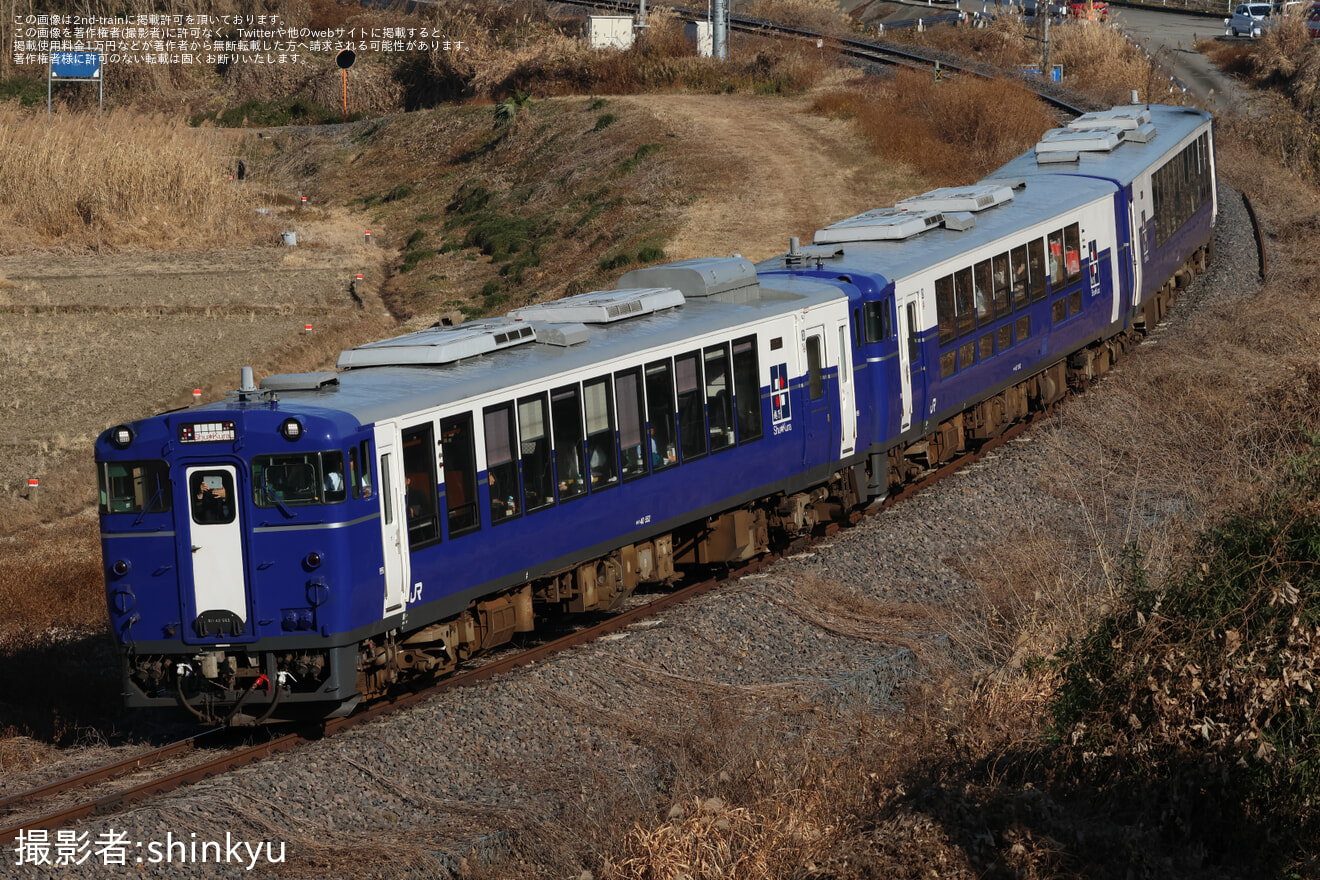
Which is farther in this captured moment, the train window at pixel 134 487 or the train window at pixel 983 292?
the train window at pixel 983 292

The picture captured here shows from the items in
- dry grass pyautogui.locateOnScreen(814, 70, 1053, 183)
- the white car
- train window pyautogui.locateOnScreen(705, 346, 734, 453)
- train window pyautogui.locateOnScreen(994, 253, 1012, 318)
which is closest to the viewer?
train window pyautogui.locateOnScreen(705, 346, 734, 453)

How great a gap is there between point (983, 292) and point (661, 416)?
6693 millimetres

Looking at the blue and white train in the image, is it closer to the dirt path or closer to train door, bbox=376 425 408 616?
train door, bbox=376 425 408 616

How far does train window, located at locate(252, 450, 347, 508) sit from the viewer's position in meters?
11.2

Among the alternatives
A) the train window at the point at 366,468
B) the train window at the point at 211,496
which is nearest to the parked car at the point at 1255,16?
the train window at the point at 366,468

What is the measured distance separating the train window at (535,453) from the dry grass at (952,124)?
27119mm

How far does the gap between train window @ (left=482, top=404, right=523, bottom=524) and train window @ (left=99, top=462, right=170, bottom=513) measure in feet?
8.28

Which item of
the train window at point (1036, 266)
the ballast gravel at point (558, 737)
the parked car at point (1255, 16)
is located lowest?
the ballast gravel at point (558, 737)

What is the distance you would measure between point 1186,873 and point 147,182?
4144 cm

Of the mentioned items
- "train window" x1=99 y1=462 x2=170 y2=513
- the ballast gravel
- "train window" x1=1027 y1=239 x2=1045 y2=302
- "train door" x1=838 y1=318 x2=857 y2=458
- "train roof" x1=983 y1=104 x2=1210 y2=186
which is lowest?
the ballast gravel

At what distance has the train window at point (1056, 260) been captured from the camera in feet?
69.2

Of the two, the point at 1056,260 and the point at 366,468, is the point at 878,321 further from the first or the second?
the point at 366,468

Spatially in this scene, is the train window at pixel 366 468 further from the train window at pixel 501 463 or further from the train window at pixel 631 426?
the train window at pixel 631 426

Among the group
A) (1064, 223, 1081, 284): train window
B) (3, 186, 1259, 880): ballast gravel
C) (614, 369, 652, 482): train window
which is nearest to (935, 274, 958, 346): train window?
(3, 186, 1259, 880): ballast gravel
